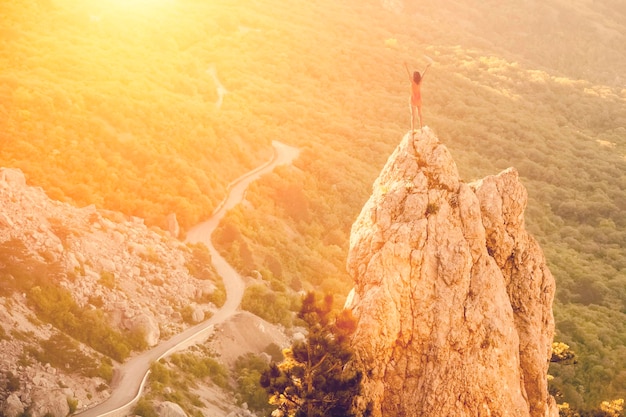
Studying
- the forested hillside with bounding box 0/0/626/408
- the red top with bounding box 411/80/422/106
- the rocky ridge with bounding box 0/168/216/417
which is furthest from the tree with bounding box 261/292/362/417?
the forested hillside with bounding box 0/0/626/408

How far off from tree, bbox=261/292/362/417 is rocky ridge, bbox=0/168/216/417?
1320cm

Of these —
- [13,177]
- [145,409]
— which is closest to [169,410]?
[145,409]

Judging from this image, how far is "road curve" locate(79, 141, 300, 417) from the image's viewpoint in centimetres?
3422

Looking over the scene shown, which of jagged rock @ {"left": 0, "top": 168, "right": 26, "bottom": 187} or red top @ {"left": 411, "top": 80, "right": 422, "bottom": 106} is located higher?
red top @ {"left": 411, "top": 80, "right": 422, "bottom": 106}

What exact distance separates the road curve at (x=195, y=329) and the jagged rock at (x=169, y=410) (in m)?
1.69

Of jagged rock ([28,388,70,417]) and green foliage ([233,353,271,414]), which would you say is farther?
green foliage ([233,353,271,414])

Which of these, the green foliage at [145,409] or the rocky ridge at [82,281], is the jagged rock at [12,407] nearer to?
the rocky ridge at [82,281]

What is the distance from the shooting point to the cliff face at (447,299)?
21.8m

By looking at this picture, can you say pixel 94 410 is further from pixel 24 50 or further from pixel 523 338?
pixel 24 50

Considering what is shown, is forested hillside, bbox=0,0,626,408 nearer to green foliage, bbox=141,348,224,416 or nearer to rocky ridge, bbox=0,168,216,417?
rocky ridge, bbox=0,168,216,417

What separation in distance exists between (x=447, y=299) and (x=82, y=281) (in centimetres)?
2749

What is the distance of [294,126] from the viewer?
107 metres

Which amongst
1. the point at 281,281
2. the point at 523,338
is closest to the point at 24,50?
the point at 281,281

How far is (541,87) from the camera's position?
167 m
